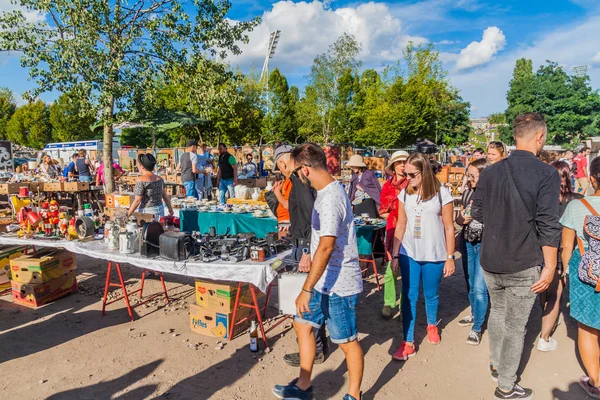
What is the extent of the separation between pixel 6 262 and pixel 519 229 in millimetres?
6082

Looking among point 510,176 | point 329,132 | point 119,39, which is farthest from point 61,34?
point 329,132

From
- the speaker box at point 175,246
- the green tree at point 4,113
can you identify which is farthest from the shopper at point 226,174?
the green tree at point 4,113

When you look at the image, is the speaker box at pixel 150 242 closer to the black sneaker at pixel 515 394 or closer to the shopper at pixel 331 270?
the shopper at pixel 331 270

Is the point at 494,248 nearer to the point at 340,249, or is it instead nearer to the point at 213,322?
the point at 340,249

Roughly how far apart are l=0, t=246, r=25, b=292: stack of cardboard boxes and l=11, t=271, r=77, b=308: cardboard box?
0.43 metres

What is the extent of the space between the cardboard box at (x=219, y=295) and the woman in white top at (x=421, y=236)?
1.59 metres

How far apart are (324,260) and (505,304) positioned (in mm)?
1468

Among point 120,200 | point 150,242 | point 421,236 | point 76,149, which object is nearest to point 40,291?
point 120,200

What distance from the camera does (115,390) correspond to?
307 cm

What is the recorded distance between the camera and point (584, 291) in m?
2.73

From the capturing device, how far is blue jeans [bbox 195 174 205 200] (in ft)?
31.7

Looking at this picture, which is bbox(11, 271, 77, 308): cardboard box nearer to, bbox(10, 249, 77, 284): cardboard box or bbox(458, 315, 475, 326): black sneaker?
bbox(10, 249, 77, 284): cardboard box

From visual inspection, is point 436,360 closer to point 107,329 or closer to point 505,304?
point 505,304

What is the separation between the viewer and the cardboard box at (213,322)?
3871 mm
